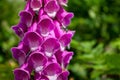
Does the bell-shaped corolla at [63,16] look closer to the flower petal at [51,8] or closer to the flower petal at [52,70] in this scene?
the flower petal at [51,8]

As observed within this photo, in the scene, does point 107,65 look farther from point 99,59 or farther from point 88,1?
point 88,1

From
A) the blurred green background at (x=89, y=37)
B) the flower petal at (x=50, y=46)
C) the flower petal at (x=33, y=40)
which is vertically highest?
the flower petal at (x=33, y=40)

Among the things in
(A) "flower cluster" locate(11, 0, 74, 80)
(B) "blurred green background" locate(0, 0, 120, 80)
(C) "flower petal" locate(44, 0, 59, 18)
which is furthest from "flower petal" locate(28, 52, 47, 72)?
→ (B) "blurred green background" locate(0, 0, 120, 80)


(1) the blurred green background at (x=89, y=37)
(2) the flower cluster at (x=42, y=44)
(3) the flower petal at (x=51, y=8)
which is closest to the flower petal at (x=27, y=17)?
(2) the flower cluster at (x=42, y=44)

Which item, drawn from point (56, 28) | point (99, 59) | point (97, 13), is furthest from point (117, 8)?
point (56, 28)

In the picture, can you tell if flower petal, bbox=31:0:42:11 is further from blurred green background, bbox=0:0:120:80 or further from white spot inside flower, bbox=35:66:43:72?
blurred green background, bbox=0:0:120:80

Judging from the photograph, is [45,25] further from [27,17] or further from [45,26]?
[27,17]
